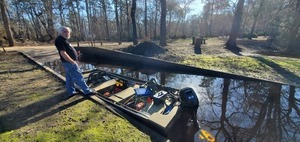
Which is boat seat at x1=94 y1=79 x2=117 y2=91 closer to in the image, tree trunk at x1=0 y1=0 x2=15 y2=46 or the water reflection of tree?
the water reflection of tree

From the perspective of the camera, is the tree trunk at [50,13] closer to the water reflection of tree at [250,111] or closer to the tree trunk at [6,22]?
the tree trunk at [6,22]

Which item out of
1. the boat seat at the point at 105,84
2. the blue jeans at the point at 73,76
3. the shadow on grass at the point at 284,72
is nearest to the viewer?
the blue jeans at the point at 73,76

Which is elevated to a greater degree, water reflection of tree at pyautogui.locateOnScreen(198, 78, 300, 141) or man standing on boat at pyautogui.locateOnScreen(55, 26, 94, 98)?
man standing on boat at pyautogui.locateOnScreen(55, 26, 94, 98)

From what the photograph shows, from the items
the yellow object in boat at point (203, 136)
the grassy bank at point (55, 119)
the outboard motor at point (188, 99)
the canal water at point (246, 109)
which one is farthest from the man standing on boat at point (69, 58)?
the canal water at point (246, 109)

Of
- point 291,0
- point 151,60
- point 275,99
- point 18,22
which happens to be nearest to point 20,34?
point 18,22

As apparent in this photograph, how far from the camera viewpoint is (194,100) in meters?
3.95

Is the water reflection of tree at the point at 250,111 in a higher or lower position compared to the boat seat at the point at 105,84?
lower

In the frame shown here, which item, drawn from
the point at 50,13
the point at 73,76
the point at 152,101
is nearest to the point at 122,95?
the point at 152,101

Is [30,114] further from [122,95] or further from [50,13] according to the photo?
[50,13]

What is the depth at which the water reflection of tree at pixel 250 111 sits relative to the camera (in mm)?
3664

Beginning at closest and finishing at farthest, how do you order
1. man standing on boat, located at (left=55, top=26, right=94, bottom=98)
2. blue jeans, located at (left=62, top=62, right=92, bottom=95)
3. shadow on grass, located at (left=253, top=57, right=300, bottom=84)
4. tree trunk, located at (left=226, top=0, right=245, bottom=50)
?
man standing on boat, located at (left=55, top=26, right=94, bottom=98)
blue jeans, located at (left=62, top=62, right=92, bottom=95)
shadow on grass, located at (left=253, top=57, right=300, bottom=84)
tree trunk, located at (left=226, top=0, right=245, bottom=50)

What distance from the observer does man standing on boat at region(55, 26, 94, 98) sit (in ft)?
12.4

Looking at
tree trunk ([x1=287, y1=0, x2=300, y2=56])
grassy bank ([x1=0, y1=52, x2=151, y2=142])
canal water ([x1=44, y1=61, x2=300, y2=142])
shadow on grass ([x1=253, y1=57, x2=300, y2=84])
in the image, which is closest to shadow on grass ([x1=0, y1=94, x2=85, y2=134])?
grassy bank ([x1=0, y1=52, x2=151, y2=142])

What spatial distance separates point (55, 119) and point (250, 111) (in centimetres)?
465
